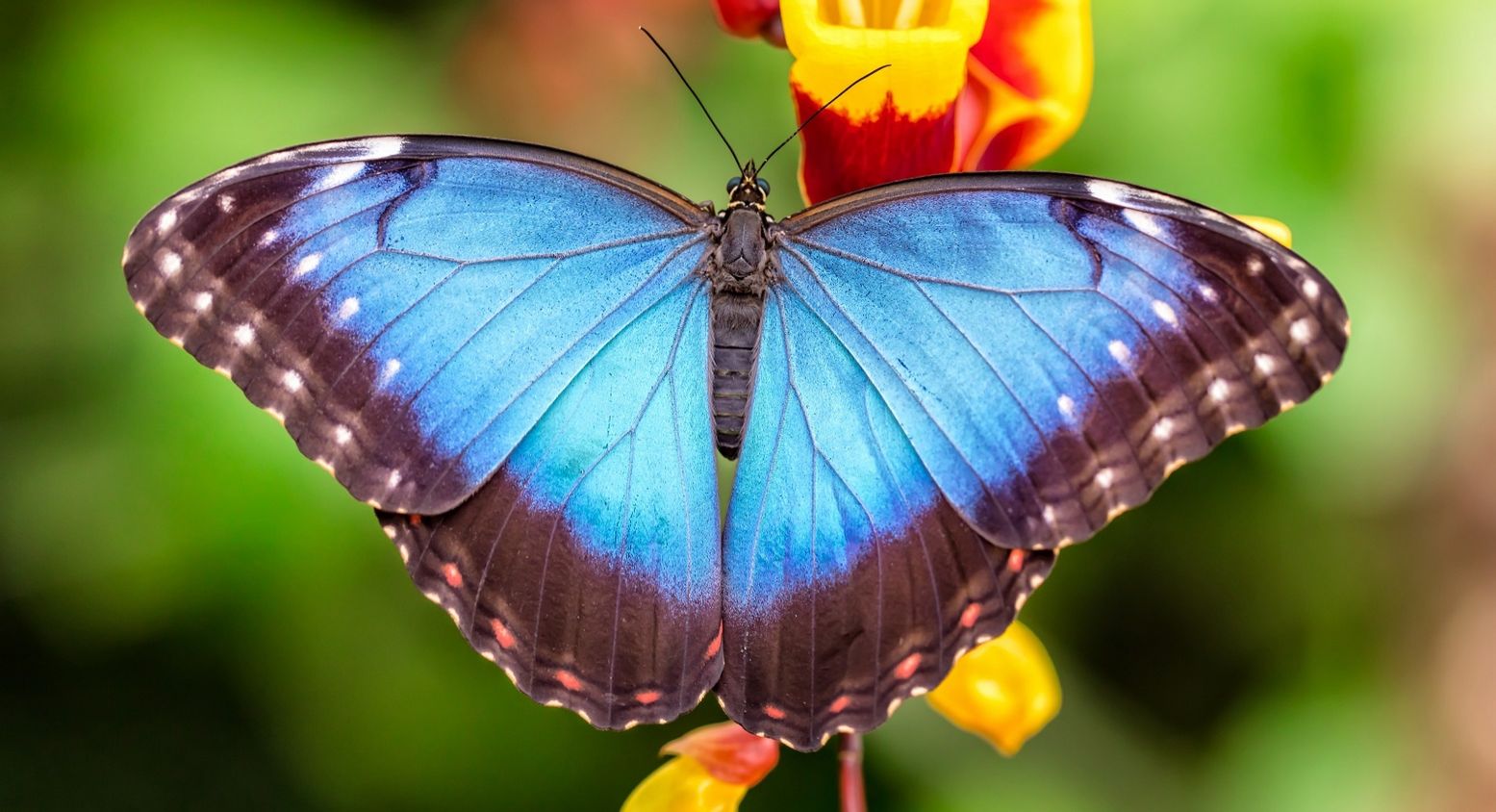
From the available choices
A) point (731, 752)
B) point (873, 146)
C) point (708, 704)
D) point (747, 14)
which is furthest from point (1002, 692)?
point (708, 704)

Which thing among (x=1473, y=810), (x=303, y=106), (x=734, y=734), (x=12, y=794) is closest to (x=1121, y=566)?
(x=1473, y=810)

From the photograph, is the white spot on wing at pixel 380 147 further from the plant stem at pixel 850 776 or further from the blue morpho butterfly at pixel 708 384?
the plant stem at pixel 850 776

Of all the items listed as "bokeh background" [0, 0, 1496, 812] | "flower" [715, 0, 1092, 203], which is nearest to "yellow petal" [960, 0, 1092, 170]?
"flower" [715, 0, 1092, 203]

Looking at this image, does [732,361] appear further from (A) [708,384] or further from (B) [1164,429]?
(B) [1164,429]

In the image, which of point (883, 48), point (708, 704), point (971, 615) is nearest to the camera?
point (883, 48)

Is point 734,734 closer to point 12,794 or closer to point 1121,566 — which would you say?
point 1121,566
